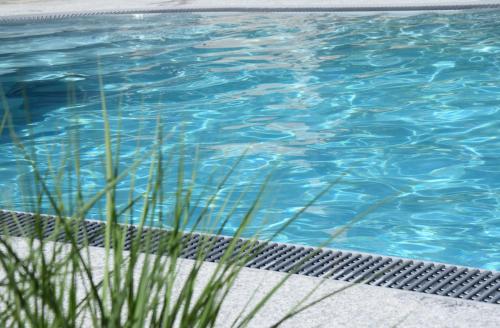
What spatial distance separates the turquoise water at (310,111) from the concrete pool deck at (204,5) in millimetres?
228

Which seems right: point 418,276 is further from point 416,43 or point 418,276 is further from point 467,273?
point 416,43

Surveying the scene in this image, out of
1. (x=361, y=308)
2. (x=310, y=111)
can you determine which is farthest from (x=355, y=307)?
(x=310, y=111)

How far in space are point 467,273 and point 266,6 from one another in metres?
8.91

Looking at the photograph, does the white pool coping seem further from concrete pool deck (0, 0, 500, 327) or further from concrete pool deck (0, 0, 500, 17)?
concrete pool deck (0, 0, 500, 17)

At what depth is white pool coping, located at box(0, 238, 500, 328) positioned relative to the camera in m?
2.98

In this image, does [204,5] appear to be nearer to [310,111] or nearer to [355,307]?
[310,111]

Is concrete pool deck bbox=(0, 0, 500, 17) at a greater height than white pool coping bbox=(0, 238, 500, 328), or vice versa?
white pool coping bbox=(0, 238, 500, 328)

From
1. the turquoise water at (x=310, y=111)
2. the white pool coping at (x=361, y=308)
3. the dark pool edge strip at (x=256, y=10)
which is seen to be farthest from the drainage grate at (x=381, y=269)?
the dark pool edge strip at (x=256, y=10)

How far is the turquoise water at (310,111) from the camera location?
530 cm

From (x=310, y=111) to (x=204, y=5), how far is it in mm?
5583

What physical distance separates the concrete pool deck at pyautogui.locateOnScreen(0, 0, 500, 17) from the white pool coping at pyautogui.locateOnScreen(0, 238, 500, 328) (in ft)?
27.3

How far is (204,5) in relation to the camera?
41.2 ft

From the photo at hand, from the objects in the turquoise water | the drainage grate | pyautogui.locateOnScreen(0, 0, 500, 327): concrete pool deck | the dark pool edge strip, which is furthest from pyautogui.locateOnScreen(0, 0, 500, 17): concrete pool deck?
pyautogui.locateOnScreen(0, 0, 500, 327): concrete pool deck

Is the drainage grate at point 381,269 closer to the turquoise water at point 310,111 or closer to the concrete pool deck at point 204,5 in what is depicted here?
the turquoise water at point 310,111
